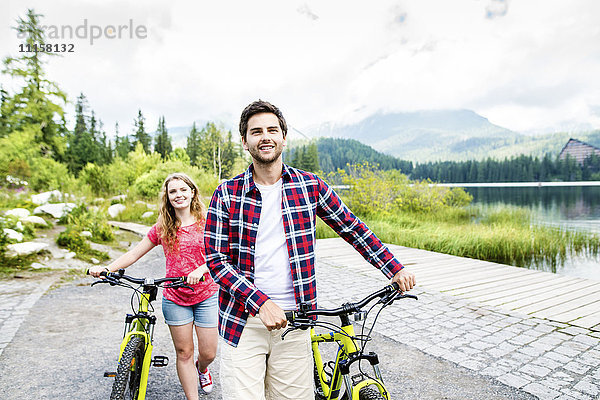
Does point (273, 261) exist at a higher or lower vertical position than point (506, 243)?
higher

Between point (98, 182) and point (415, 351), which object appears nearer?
point (415, 351)

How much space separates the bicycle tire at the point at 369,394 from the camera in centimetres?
188

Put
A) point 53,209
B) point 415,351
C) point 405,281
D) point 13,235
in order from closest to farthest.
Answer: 1. point 405,281
2. point 415,351
3. point 13,235
4. point 53,209

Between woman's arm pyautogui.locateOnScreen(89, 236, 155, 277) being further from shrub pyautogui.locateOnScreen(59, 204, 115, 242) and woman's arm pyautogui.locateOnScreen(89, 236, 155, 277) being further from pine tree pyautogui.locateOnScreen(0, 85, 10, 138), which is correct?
pine tree pyautogui.locateOnScreen(0, 85, 10, 138)

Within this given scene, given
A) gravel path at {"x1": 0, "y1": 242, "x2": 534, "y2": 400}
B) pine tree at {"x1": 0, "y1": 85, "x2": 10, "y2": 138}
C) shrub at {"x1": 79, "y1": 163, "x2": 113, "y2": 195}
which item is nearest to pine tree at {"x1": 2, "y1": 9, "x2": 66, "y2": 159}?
pine tree at {"x1": 0, "y1": 85, "x2": 10, "y2": 138}

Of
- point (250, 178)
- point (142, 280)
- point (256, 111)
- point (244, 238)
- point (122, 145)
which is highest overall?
point (122, 145)

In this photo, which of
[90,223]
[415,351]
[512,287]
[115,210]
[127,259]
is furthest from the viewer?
[115,210]

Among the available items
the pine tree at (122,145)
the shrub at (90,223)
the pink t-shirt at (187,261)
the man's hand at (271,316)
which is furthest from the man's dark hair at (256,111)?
the pine tree at (122,145)

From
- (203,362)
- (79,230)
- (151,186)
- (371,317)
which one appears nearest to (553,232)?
(371,317)

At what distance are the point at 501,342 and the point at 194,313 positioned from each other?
3.34 meters

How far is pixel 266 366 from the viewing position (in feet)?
6.97

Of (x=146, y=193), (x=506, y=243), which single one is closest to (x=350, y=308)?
(x=506, y=243)

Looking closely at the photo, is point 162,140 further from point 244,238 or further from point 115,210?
point 244,238

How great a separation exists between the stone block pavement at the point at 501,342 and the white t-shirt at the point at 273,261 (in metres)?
2.63
